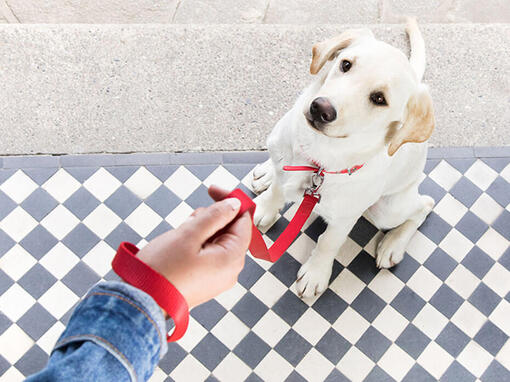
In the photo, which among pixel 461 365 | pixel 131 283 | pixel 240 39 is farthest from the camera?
pixel 240 39

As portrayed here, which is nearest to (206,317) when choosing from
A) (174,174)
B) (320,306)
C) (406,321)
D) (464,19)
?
(320,306)

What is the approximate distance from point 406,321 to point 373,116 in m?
1.07

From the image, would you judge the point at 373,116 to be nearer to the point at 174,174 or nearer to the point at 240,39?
the point at 174,174

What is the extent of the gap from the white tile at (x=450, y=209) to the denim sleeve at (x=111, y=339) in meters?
1.53

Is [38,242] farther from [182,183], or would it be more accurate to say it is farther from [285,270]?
[285,270]

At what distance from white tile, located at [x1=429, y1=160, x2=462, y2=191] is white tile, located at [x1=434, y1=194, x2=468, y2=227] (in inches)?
2.1

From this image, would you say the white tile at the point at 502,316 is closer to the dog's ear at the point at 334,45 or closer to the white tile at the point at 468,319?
the white tile at the point at 468,319

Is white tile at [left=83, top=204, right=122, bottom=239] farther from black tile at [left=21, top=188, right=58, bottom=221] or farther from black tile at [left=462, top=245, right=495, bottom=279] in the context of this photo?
black tile at [left=462, top=245, right=495, bottom=279]

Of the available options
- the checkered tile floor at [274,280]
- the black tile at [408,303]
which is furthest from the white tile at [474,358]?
the black tile at [408,303]

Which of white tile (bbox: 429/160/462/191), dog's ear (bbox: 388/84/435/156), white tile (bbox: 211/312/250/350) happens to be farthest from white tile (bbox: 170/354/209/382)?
white tile (bbox: 429/160/462/191)

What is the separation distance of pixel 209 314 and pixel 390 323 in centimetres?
73

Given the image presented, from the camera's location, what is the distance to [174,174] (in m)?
2.14

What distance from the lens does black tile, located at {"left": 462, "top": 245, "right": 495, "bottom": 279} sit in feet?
6.86

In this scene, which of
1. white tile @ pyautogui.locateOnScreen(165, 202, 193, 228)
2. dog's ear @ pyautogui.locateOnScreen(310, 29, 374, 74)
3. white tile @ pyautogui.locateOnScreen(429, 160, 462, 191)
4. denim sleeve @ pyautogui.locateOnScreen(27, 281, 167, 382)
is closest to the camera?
denim sleeve @ pyautogui.locateOnScreen(27, 281, 167, 382)
